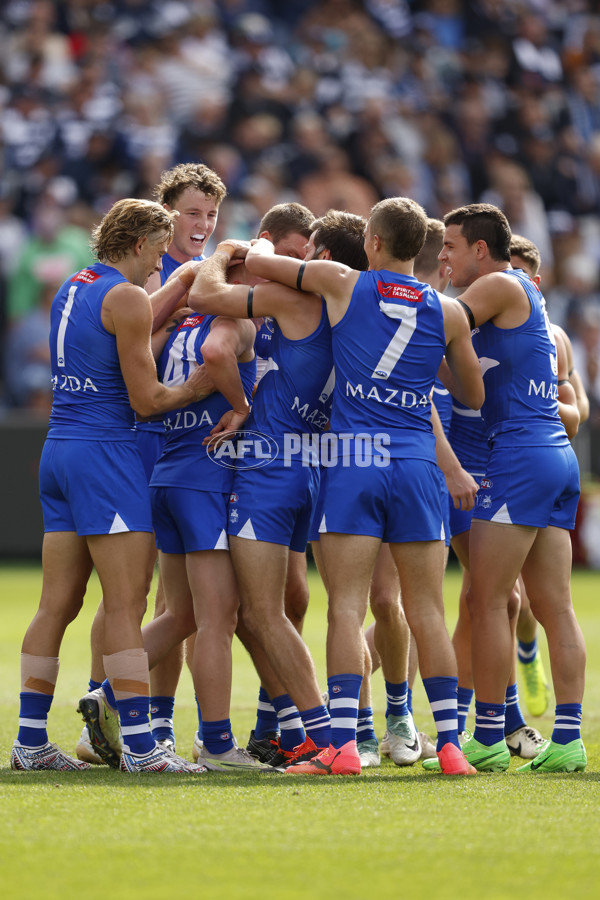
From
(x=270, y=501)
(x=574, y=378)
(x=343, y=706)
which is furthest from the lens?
(x=574, y=378)

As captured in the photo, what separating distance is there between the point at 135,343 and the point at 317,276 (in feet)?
2.66

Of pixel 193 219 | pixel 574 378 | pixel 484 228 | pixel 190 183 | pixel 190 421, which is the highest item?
pixel 190 183

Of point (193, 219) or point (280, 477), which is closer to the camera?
point (280, 477)

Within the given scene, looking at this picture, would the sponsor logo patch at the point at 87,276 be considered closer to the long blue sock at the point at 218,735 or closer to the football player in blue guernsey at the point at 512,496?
the football player in blue guernsey at the point at 512,496

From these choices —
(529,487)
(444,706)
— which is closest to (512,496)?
(529,487)

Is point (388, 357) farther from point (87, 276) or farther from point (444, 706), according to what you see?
point (444, 706)

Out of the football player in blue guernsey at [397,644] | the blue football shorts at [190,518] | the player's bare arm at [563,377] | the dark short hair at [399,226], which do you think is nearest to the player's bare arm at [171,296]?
the blue football shorts at [190,518]

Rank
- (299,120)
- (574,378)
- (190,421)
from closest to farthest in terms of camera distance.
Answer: (190,421) → (574,378) → (299,120)

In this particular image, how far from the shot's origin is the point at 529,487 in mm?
5430

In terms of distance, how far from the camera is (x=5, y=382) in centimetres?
1568

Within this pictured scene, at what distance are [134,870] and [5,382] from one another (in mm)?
12916

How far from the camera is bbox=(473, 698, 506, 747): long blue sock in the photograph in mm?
5422

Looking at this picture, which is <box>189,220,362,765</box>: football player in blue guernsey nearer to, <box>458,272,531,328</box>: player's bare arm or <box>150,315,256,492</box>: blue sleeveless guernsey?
<box>150,315,256,492</box>: blue sleeveless guernsey

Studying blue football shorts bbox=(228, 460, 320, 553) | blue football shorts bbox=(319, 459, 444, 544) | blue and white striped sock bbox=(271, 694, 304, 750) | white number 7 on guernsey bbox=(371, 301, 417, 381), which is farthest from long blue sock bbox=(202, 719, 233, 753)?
white number 7 on guernsey bbox=(371, 301, 417, 381)
